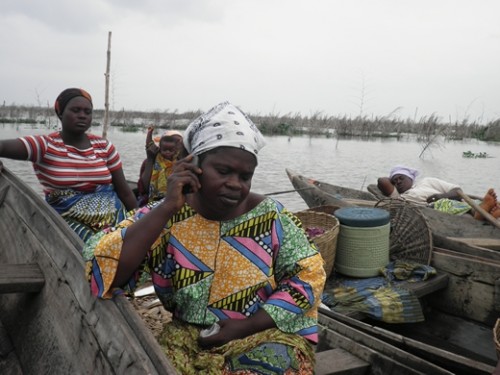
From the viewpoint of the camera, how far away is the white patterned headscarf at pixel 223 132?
1.25 metres

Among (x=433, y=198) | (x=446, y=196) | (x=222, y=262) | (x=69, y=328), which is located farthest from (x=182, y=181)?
(x=446, y=196)

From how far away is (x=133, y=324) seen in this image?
1.20m

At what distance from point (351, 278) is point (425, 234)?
0.63 metres

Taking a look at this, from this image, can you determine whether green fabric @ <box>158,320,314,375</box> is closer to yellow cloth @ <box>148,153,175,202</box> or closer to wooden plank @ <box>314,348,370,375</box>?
wooden plank @ <box>314,348,370,375</box>

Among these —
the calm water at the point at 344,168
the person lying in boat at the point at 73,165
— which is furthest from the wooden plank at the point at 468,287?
the calm water at the point at 344,168

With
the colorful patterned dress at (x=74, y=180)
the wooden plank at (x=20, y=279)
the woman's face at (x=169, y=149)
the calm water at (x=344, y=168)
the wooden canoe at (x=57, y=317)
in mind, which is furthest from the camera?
the calm water at (x=344, y=168)

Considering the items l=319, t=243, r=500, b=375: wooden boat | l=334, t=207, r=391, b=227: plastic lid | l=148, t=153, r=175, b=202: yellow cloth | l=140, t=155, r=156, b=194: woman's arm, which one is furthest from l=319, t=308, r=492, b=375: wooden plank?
l=140, t=155, r=156, b=194: woman's arm

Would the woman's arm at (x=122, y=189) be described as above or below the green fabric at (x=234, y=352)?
above

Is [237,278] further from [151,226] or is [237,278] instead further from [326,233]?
[326,233]

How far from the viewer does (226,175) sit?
4.15ft

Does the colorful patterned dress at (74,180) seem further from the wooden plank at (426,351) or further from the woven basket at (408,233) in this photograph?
the woven basket at (408,233)

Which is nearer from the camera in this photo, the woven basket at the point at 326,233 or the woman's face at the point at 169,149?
the woven basket at the point at 326,233

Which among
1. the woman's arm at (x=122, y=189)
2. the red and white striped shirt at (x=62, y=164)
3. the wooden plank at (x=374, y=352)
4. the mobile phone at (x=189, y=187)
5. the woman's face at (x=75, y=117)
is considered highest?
the woman's face at (x=75, y=117)

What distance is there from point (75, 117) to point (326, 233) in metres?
1.77
